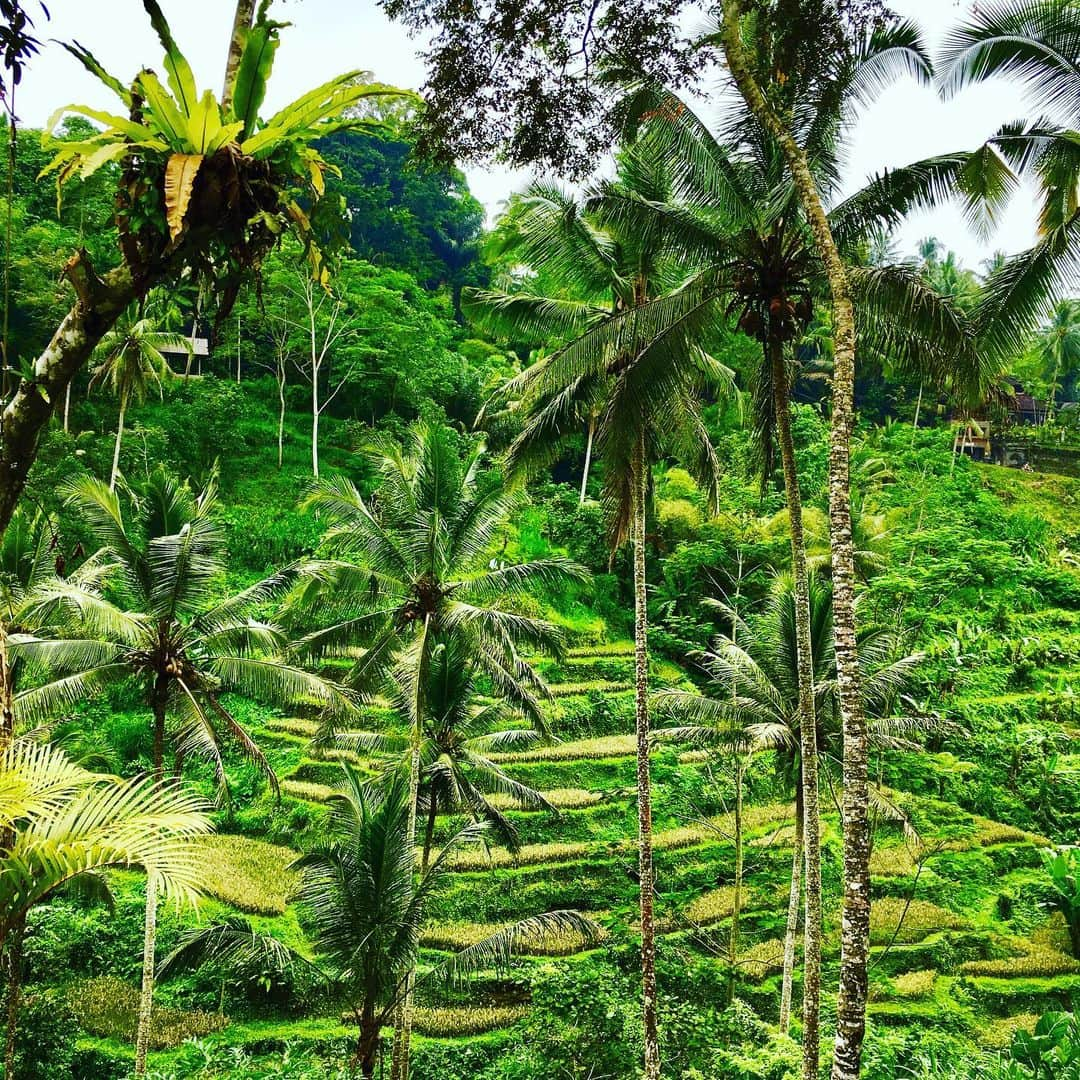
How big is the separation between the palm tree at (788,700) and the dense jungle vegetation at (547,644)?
8 cm

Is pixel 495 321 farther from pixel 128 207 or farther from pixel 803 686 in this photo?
pixel 128 207

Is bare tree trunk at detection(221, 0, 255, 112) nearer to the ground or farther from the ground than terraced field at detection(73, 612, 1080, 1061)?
farther from the ground

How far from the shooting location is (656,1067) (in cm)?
941

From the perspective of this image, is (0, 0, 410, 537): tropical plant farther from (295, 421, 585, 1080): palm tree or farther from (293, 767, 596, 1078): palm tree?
(295, 421, 585, 1080): palm tree

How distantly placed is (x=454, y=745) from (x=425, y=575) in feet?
10.2

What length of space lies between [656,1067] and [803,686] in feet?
14.9

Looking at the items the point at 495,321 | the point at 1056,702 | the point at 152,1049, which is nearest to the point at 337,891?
the point at 152,1049

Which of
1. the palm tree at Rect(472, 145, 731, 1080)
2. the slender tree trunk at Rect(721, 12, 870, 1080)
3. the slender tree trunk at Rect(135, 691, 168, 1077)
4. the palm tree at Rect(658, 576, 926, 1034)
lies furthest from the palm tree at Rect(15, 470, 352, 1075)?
the slender tree trunk at Rect(721, 12, 870, 1080)

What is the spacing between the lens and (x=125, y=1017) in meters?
12.1

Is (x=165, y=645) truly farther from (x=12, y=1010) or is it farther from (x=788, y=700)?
(x=788, y=700)

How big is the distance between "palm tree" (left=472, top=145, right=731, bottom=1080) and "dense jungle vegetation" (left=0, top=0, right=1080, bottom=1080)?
6cm

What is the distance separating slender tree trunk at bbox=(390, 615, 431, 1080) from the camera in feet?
33.6

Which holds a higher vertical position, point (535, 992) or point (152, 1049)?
point (535, 992)

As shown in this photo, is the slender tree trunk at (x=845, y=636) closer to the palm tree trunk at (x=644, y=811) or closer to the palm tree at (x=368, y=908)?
the palm tree trunk at (x=644, y=811)
